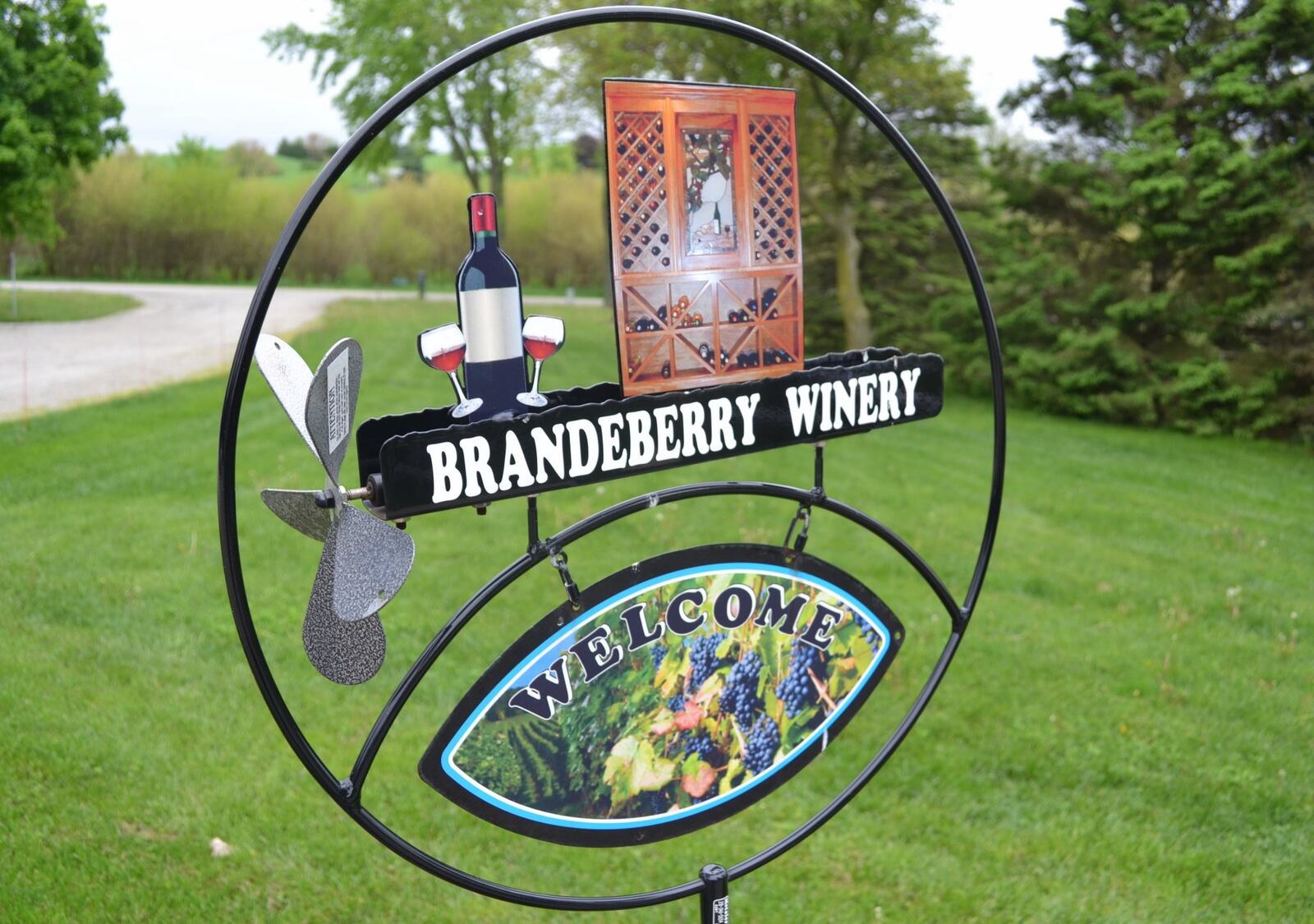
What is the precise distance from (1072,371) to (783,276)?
899 centimetres

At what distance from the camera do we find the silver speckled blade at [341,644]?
143 cm

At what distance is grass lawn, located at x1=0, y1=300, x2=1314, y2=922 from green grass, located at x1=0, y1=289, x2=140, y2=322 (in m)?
2.57

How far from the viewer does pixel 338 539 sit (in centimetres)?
139

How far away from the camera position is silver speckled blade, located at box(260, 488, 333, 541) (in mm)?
1495

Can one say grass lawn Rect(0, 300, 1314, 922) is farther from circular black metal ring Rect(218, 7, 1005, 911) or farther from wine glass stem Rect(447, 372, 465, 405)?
wine glass stem Rect(447, 372, 465, 405)

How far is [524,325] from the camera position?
1.56 m

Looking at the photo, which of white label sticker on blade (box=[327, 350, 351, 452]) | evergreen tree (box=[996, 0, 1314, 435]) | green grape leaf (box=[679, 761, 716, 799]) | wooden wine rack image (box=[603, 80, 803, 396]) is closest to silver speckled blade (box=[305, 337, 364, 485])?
white label sticker on blade (box=[327, 350, 351, 452])

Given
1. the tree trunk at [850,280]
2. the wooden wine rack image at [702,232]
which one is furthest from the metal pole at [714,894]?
the tree trunk at [850,280]

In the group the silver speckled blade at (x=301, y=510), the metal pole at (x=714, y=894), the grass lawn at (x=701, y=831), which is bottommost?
the grass lawn at (x=701, y=831)

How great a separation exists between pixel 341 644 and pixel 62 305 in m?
9.21

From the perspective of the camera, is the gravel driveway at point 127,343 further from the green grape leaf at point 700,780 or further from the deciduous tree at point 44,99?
the green grape leaf at point 700,780

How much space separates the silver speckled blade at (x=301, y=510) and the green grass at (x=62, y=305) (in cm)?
762

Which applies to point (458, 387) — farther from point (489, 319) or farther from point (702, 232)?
point (702, 232)

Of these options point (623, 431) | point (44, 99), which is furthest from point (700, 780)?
point (44, 99)
